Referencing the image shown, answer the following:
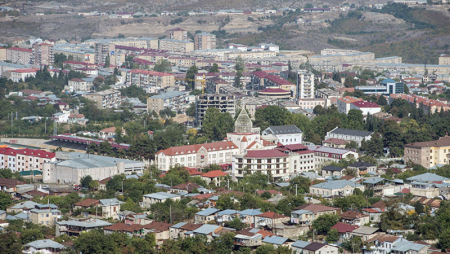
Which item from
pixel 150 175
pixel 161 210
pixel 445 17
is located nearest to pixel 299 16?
pixel 445 17

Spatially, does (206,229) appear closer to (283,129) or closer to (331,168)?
(331,168)

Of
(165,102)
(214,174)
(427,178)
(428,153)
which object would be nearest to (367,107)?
(428,153)

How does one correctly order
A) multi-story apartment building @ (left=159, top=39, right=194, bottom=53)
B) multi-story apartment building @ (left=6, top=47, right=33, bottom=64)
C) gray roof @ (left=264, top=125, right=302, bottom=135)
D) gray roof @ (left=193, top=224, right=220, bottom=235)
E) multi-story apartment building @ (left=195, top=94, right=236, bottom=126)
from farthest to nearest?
1. multi-story apartment building @ (left=159, top=39, right=194, bottom=53)
2. multi-story apartment building @ (left=6, top=47, right=33, bottom=64)
3. multi-story apartment building @ (left=195, top=94, right=236, bottom=126)
4. gray roof @ (left=264, top=125, right=302, bottom=135)
5. gray roof @ (left=193, top=224, right=220, bottom=235)

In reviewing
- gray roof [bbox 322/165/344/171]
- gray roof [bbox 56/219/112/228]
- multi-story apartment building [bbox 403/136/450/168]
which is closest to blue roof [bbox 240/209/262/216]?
gray roof [bbox 56/219/112/228]

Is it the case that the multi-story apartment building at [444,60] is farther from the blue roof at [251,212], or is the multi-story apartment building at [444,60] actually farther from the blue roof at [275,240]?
the blue roof at [275,240]

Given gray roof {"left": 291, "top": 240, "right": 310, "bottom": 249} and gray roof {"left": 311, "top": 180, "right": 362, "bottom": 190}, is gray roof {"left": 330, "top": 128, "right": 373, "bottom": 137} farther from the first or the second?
gray roof {"left": 291, "top": 240, "right": 310, "bottom": 249}

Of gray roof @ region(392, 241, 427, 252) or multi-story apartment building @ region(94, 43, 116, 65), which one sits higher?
multi-story apartment building @ region(94, 43, 116, 65)
